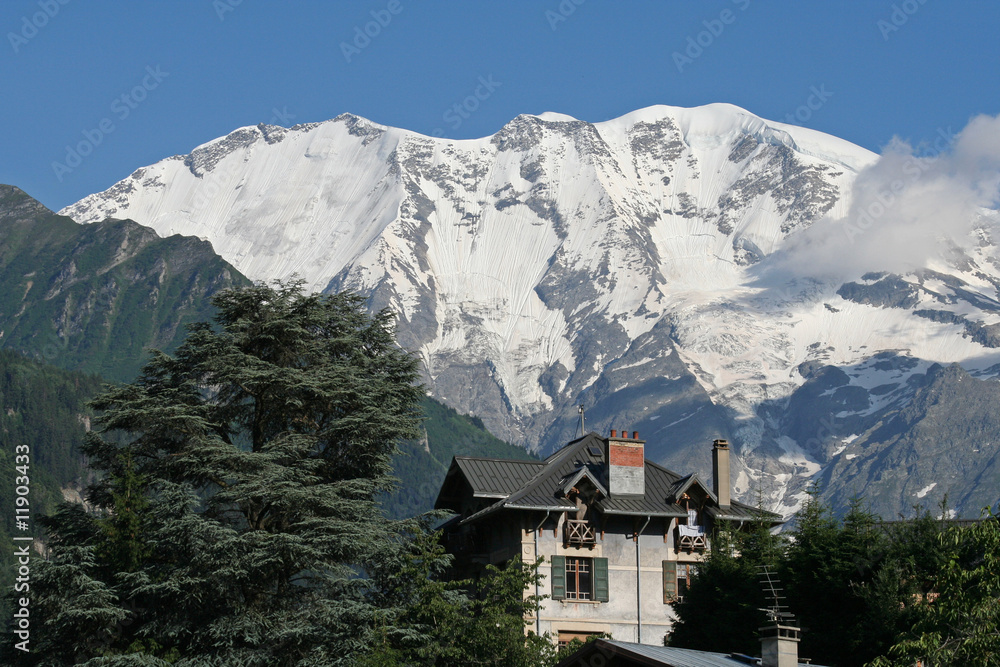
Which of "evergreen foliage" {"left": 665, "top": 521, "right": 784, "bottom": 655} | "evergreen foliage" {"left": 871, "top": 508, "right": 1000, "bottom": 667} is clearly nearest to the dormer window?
"evergreen foliage" {"left": 665, "top": 521, "right": 784, "bottom": 655}

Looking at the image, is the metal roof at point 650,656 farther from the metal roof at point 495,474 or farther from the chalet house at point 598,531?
the metal roof at point 495,474

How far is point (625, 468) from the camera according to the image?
5769 cm

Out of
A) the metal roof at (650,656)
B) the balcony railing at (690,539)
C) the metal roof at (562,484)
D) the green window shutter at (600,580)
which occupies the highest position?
the metal roof at (562,484)

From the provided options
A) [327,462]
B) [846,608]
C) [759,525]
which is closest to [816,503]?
[759,525]

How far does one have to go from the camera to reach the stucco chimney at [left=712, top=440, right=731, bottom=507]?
59.5 m

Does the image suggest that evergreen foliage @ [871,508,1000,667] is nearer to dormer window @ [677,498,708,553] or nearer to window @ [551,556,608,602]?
window @ [551,556,608,602]

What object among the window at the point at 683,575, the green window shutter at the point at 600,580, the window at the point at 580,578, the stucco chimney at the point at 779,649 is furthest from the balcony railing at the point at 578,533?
the stucco chimney at the point at 779,649

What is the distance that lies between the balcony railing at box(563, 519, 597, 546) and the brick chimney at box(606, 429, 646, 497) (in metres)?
2.30

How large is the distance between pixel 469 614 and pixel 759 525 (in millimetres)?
14859

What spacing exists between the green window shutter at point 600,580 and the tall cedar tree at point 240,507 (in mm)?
10447

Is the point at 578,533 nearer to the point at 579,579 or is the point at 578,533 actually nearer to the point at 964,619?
the point at 579,579

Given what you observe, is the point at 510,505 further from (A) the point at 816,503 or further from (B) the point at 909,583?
(B) the point at 909,583

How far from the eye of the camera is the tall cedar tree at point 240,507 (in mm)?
44094

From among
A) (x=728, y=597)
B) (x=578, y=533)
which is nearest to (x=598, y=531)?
(x=578, y=533)
